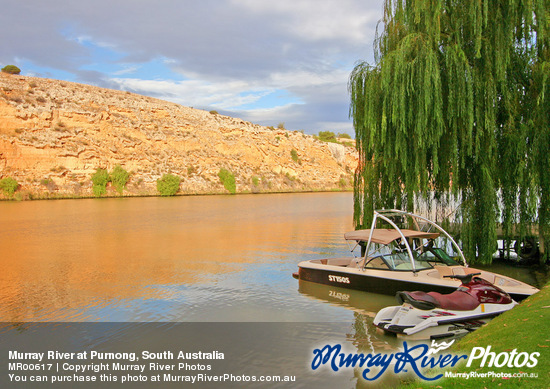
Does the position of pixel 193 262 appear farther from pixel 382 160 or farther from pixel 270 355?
pixel 270 355

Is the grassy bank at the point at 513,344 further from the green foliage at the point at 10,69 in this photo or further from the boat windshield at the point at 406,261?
the green foliage at the point at 10,69

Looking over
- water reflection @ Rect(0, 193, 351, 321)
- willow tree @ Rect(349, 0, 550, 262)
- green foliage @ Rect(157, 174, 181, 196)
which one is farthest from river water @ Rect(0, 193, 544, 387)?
green foliage @ Rect(157, 174, 181, 196)

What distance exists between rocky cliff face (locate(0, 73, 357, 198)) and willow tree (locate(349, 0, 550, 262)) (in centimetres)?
5037

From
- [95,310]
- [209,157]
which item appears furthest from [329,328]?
[209,157]

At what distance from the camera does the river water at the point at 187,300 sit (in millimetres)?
8234

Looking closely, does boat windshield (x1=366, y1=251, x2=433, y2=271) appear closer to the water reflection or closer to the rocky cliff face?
the water reflection

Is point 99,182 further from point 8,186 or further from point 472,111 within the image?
point 472,111

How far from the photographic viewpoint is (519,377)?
16.4 feet

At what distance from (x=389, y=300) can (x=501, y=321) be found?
336cm

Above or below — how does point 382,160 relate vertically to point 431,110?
below

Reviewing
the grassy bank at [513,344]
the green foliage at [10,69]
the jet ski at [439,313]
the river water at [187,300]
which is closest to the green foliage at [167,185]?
the green foliage at [10,69]

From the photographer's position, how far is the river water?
324 inches

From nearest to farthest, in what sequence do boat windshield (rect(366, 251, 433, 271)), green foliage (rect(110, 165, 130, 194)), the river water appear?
the river water < boat windshield (rect(366, 251, 433, 271)) < green foliage (rect(110, 165, 130, 194))

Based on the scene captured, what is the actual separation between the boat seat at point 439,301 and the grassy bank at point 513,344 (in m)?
0.72
